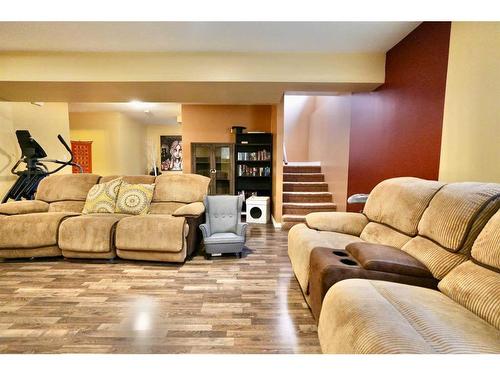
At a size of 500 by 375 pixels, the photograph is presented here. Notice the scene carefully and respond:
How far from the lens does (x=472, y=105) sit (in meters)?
1.83

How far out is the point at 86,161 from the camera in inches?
269

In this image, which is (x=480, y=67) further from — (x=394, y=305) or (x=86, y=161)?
(x=86, y=161)

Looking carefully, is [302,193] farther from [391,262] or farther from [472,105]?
[391,262]

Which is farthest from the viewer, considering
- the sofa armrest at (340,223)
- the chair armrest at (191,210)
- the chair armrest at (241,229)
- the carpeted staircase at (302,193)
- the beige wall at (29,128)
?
the carpeted staircase at (302,193)

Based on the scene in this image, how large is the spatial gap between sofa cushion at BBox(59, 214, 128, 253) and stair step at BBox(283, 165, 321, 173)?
3621mm

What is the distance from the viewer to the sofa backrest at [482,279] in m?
1.04

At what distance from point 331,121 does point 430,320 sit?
4.29m

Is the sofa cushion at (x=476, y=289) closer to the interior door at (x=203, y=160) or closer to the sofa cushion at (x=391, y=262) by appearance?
the sofa cushion at (x=391, y=262)

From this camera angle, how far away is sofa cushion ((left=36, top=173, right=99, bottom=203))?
3.24 metres

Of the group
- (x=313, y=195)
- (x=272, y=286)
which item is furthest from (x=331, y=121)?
(x=272, y=286)

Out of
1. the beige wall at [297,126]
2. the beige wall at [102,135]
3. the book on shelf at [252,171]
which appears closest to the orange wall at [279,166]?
the book on shelf at [252,171]

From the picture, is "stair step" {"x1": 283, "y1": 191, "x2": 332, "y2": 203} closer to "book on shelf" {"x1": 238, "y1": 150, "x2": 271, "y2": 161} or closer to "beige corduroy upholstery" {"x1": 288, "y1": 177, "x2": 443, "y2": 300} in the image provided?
"book on shelf" {"x1": 238, "y1": 150, "x2": 271, "y2": 161}

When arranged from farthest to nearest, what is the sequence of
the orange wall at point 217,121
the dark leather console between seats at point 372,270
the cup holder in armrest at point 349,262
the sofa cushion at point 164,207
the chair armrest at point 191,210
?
the orange wall at point 217,121 → the sofa cushion at point 164,207 → the chair armrest at point 191,210 → the cup holder in armrest at point 349,262 → the dark leather console between seats at point 372,270
